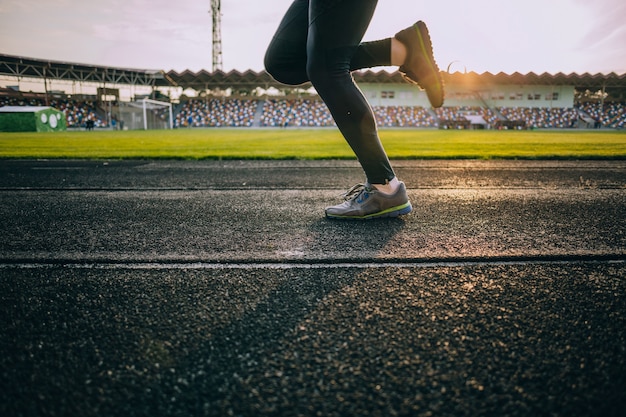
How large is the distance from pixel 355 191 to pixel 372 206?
26 centimetres

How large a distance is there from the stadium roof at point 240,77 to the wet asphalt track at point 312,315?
40605 mm

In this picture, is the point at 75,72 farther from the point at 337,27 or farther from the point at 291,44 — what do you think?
the point at 337,27

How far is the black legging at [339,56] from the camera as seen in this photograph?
1.78 m

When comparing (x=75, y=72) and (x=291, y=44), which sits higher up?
(x=75, y=72)

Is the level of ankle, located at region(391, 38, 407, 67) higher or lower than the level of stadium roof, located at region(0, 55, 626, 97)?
lower

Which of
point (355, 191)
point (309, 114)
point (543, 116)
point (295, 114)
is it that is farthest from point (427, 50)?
point (543, 116)

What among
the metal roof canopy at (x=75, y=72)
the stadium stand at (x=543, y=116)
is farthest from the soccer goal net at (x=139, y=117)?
the stadium stand at (x=543, y=116)

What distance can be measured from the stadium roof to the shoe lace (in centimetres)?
4004

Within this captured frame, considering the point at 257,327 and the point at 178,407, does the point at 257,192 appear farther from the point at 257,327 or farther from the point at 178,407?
the point at 178,407

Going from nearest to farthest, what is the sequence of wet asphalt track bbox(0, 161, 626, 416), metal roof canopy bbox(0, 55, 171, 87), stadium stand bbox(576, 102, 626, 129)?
wet asphalt track bbox(0, 161, 626, 416) → metal roof canopy bbox(0, 55, 171, 87) → stadium stand bbox(576, 102, 626, 129)

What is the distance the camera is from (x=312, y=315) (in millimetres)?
963

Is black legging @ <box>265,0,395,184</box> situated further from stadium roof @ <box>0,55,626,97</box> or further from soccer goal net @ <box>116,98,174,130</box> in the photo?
stadium roof @ <box>0,55,626,97</box>

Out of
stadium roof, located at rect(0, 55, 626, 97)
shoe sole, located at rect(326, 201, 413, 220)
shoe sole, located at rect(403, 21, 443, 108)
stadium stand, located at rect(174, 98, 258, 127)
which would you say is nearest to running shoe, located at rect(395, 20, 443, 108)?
shoe sole, located at rect(403, 21, 443, 108)

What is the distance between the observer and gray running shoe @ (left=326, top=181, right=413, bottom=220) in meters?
2.05
